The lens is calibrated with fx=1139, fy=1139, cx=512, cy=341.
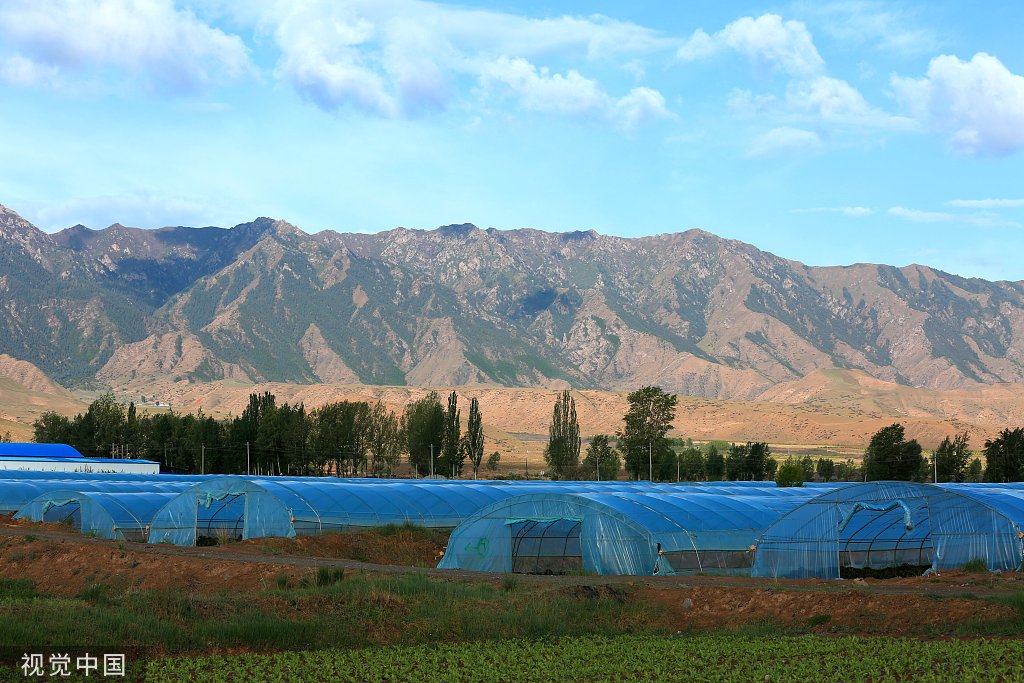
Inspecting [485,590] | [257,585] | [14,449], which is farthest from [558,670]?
[14,449]

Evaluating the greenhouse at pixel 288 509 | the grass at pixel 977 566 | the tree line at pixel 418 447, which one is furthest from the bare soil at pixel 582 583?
the tree line at pixel 418 447

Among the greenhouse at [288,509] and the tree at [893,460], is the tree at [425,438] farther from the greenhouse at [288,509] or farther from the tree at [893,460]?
the greenhouse at [288,509]

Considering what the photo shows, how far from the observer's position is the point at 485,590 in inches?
1275

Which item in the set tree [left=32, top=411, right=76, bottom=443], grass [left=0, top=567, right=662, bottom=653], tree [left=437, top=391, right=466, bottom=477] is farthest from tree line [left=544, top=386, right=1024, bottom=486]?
grass [left=0, top=567, right=662, bottom=653]

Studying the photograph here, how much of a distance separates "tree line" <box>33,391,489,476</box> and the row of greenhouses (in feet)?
225

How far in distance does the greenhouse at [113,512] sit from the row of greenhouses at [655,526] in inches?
4.1

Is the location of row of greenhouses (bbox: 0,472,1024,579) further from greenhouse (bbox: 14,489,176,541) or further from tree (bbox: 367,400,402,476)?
tree (bbox: 367,400,402,476)

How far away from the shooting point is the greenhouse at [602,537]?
1590 inches

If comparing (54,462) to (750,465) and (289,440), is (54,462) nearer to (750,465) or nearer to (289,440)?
(289,440)

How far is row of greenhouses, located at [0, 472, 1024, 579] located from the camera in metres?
38.6

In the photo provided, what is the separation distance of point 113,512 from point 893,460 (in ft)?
249

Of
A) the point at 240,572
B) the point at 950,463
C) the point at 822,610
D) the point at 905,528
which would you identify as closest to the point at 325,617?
the point at 240,572

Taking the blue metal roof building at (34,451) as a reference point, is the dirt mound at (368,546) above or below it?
below

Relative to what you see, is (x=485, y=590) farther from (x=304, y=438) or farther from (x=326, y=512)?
(x=304, y=438)
